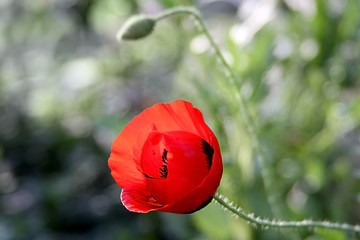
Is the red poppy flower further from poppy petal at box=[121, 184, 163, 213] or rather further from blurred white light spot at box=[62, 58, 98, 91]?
blurred white light spot at box=[62, 58, 98, 91]

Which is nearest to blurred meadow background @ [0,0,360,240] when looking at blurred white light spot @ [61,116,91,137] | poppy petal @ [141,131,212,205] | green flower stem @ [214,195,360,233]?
blurred white light spot @ [61,116,91,137]

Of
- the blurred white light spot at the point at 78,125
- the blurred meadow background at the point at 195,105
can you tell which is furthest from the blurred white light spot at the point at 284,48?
the blurred white light spot at the point at 78,125

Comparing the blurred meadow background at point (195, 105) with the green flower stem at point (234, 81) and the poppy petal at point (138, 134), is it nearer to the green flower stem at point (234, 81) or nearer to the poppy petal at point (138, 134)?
the green flower stem at point (234, 81)

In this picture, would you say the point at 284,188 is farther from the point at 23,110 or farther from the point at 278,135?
the point at 23,110

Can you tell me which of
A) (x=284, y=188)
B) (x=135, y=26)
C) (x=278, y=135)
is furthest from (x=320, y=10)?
(x=135, y=26)

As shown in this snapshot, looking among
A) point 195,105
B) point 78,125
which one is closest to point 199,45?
point 195,105

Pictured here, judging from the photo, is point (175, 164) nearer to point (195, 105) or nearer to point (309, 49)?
point (195, 105)

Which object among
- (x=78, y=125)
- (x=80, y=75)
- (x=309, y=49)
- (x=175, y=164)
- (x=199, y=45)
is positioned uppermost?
(x=175, y=164)
